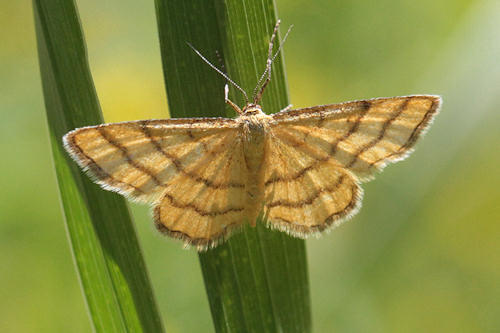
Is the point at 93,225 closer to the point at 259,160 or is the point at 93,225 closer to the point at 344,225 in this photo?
the point at 259,160

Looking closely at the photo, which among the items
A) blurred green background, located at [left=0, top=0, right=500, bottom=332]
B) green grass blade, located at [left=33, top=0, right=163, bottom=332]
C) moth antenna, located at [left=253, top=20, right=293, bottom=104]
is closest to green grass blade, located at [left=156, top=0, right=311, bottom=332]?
moth antenna, located at [left=253, top=20, right=293, bottom=104]

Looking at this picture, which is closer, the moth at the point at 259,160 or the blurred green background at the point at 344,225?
the moth at the point at 259,160

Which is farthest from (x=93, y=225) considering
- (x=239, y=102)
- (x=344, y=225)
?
(x=344, y=225)

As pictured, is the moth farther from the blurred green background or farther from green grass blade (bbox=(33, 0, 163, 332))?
the blurred green background

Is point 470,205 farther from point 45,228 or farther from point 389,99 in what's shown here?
point 45,228

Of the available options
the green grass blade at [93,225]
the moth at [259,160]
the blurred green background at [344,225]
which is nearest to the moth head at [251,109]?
the moth at [259,160]

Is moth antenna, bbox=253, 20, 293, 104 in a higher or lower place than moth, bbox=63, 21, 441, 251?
higher

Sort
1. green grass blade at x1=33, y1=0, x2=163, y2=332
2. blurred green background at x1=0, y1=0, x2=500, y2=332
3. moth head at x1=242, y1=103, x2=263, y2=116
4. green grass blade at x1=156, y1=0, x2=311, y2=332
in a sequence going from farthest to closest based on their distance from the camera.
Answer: blurred green background at x1=0, y1=0, x2=500, y2=332 < moth head at x1=242, y1=103, x2=263, y2=116 < green grass blade at x1=156, y1=0, x2=311, y2=332 < green grass blade at x1=33, y1=0, x2=163, y2=332

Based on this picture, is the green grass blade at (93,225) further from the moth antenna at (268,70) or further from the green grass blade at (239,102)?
the moth antenna at (268,70)
